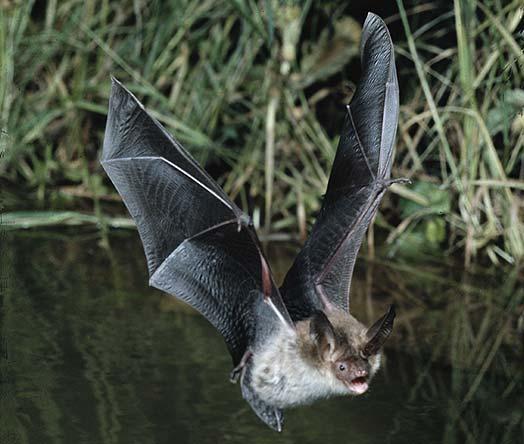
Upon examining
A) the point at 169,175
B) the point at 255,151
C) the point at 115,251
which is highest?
the point at 169,175

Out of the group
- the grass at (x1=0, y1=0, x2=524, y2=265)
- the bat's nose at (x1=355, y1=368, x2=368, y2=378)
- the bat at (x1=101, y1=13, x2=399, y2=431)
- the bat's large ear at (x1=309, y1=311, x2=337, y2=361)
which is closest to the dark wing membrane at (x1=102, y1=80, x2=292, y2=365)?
the bat at (x1=101, y1=13, x2=399, y2=431)

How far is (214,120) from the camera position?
4793 millimetres

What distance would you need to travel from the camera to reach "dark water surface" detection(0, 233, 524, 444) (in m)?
2.85

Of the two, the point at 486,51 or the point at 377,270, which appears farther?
the point at 486,51

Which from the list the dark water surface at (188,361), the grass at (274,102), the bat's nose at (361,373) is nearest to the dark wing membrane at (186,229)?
the bat's nose at (361,373)

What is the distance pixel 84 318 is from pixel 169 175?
3.77ft

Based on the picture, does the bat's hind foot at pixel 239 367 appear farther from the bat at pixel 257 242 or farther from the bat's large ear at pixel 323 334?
the bat's large ear at pixel 323 334

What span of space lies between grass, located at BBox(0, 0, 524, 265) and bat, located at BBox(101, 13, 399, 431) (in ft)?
5.46

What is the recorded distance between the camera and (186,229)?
265 centimetres

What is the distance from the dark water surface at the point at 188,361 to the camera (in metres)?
2.85

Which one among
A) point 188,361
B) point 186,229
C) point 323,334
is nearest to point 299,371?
point 323,334

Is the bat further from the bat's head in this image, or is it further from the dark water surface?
the dark water surface

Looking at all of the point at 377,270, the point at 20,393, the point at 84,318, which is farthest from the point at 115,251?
the point at 20,393

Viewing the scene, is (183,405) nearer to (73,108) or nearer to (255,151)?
(255,151)
